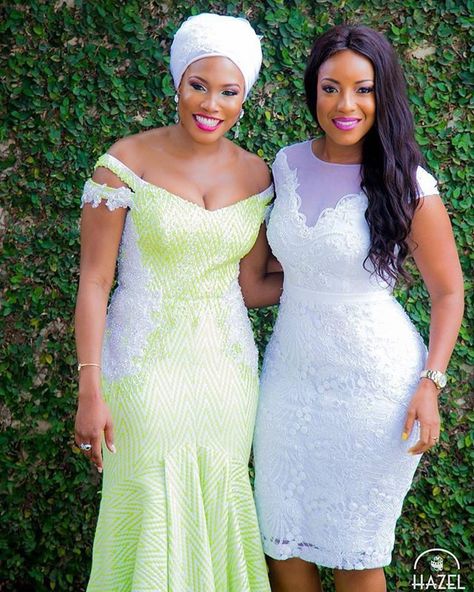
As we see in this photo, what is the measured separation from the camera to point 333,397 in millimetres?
2898

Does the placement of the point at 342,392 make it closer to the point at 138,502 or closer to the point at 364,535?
the point at 364,535

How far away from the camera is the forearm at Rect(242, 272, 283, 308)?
3102 millimetres

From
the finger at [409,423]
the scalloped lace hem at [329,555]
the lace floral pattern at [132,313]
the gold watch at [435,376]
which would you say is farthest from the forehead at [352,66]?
the scalloped lace hem at [329,555]

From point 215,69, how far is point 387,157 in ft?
1.89

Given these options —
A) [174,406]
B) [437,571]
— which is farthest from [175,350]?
[437,571]

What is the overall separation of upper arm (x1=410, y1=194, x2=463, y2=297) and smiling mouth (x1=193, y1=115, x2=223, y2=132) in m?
0.66

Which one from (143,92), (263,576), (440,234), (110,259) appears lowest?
Result: (263,576)

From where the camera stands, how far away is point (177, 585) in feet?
8.86

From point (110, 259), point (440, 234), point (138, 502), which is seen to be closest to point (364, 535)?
point (138, 502)

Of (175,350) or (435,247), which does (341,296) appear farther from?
(175,350)

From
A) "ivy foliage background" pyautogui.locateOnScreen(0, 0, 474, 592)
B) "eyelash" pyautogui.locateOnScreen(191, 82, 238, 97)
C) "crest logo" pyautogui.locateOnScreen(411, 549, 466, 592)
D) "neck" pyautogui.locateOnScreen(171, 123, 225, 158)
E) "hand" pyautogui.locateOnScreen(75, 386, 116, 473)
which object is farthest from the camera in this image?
"crest logo" pyautogui.locateOnScreen(411, 549, 466, 592)

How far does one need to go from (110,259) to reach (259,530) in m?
0.97

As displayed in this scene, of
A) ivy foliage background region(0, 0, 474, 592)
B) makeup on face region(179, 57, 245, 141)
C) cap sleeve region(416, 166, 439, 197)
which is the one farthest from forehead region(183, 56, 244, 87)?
ivy foliage background region(0, 0, 474, 592)

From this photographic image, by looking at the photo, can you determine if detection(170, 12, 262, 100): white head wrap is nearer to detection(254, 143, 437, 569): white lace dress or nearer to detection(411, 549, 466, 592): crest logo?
detection(254, 143, 437, 569): white lace dress
